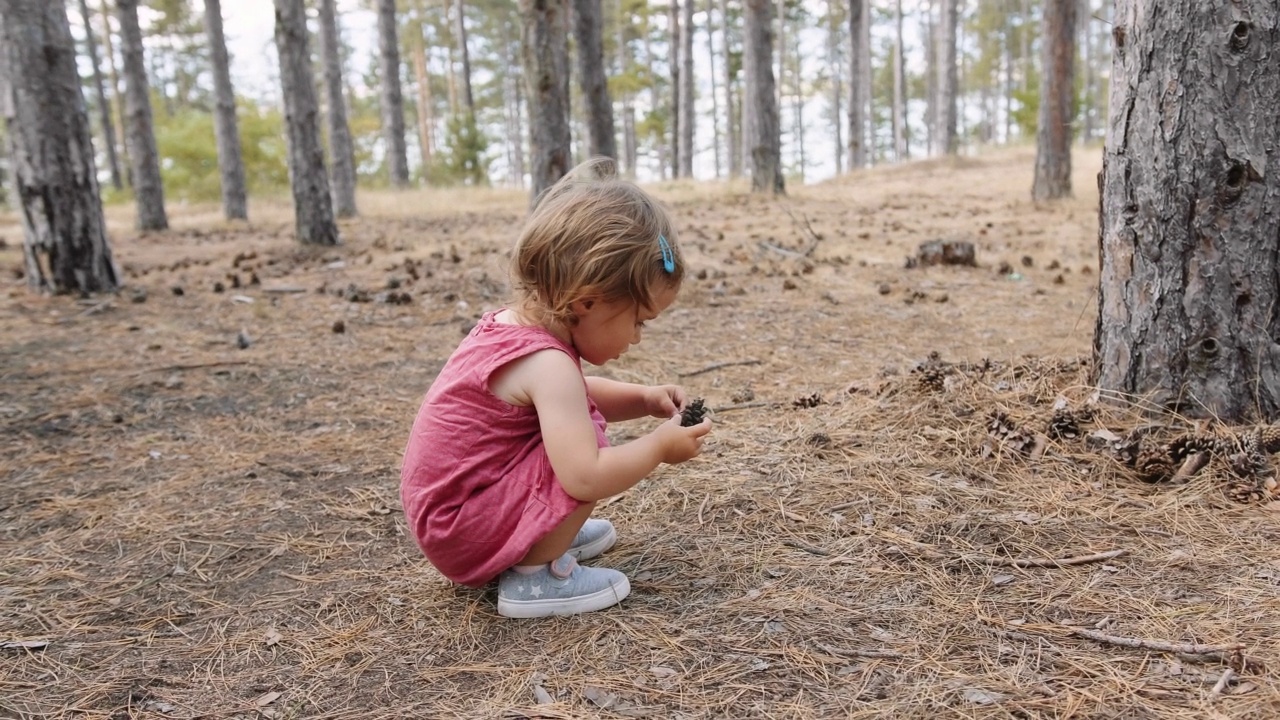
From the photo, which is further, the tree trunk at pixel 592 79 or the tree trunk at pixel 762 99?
the tree trunk at pixel 762 99

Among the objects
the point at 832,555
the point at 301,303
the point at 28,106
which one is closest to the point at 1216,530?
the point at 832,555

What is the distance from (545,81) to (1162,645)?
693 centimetres

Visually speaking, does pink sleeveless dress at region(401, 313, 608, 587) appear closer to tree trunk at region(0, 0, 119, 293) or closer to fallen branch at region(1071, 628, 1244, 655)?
fallen branch at region(1071, 628, 1244, 655)

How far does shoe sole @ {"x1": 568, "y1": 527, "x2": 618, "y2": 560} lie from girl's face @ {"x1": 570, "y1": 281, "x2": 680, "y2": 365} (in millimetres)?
557

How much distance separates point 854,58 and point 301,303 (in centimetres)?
1972

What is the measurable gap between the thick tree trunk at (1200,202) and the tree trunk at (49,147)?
21.0ft

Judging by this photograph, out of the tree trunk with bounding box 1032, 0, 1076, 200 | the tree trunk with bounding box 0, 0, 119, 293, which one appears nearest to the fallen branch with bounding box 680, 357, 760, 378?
the tree trunk with bounding box 0, 0, 119, 293

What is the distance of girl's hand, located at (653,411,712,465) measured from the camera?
1758 mm

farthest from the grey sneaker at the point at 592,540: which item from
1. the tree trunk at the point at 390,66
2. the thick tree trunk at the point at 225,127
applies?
the tree trunk at the point at 390,66

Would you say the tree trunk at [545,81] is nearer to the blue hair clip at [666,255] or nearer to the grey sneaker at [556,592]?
the blue hair clip at [666,255]

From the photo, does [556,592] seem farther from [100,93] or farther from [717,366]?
[100,93]

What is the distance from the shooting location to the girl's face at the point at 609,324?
1.83m

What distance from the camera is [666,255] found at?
5.97ft

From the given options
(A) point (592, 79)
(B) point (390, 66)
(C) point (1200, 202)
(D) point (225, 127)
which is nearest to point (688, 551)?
(C) point (1200, 202)
